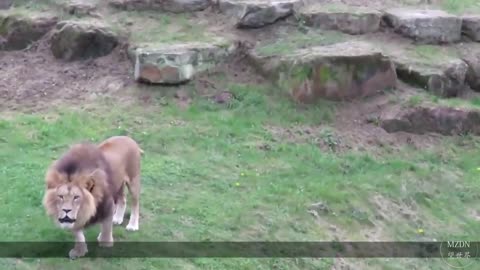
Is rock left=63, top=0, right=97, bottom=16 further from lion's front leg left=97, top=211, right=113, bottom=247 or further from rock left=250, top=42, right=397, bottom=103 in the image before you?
lion's front leg left=97, top=211, right=113, bottom=247

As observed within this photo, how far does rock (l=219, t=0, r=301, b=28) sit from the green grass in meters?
1.27

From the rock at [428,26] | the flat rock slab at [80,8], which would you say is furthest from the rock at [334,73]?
the flat rock slab at [80,8]

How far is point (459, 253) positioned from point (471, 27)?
4372 mm


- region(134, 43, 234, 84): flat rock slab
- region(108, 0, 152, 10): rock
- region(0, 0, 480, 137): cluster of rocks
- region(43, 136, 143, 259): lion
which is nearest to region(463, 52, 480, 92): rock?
region(0, 0, 480, 137): cluster of rocks

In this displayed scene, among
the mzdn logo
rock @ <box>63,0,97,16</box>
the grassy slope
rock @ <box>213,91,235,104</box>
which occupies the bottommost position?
the mzdn logo

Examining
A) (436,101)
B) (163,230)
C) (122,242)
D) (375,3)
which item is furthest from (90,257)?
(375,3)

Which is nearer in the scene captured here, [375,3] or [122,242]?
[122,242]

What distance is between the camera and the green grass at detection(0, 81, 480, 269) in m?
7.11

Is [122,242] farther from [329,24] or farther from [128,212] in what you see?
[329,24]

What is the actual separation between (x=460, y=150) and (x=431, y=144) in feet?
1.14

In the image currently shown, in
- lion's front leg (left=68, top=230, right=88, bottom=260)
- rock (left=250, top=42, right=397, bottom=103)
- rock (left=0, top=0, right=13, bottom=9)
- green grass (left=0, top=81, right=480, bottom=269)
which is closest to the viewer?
lion's front leg (left=68, top=230, right=88, bottom=260)

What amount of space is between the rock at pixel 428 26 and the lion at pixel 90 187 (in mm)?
5412

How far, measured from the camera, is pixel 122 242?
669 cm

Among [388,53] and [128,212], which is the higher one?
[388,53]
